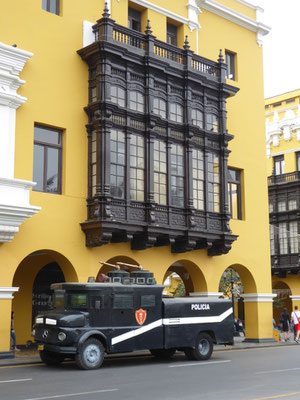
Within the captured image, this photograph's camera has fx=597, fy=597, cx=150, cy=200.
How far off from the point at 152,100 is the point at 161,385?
12.4 meters

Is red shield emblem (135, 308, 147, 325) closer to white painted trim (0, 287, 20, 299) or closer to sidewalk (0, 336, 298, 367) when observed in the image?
sidewalk (0, 336, 298, 367)

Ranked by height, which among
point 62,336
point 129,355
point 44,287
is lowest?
point 129,355

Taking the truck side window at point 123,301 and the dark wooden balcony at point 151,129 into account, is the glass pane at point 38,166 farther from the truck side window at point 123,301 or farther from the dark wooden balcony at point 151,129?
the truck side window at point 123,301

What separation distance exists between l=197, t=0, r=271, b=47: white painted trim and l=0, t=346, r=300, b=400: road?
1576 cm

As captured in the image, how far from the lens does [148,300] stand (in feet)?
57.2

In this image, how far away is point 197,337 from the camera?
720 inches

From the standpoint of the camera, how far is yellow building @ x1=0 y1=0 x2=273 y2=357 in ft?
64.0

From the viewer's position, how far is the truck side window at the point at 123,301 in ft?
54.9

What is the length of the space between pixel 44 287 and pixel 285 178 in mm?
25524

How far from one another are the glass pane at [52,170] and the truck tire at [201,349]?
6982 millimetres

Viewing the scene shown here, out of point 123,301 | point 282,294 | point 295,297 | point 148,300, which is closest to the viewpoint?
point 123,301

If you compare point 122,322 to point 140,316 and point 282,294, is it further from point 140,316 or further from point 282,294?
point 282,294

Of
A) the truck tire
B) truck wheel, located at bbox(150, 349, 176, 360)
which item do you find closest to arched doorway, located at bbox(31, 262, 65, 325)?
truck wheel, located at bbox(150, 349, 176, 360)

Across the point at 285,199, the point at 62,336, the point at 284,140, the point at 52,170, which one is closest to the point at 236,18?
the point at 52,170
